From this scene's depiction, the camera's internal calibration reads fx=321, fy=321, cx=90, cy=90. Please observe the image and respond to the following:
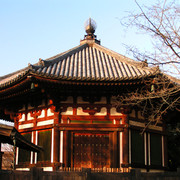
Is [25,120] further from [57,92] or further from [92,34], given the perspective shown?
[92,34]

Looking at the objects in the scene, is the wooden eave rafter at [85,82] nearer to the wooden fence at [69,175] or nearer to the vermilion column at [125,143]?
the vermilion column at [125,143]

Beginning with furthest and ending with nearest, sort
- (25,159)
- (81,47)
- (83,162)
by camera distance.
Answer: (81,47) < (25,159) < (83,162)

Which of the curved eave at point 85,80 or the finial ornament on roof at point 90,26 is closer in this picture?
the curved eave at point 85,80

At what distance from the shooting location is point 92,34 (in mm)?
21859

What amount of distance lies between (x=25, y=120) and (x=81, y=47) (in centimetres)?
577

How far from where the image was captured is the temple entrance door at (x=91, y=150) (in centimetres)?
1516

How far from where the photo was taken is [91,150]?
1527 centimetres

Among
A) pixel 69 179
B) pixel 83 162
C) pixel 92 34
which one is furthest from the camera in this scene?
pixel 92 34

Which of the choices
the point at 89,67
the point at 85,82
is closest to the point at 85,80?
the point at 85,82

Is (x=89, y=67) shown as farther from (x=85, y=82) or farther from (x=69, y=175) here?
(x=69, y=175)

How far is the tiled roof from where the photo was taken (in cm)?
1438

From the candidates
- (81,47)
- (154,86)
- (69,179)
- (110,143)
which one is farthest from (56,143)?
(81,47)

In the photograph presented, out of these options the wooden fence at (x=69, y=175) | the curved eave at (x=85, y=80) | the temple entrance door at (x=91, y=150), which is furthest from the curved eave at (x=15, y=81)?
the wooden fence at (x=69, y=175)

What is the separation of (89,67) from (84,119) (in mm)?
2830
